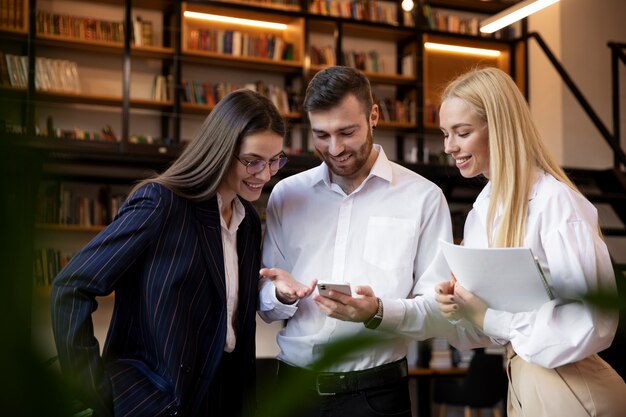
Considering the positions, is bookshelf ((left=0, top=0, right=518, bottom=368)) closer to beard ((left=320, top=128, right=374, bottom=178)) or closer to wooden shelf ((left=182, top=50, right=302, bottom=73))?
wooden shelf ((left=182, top=50, right=302, bottom=73))

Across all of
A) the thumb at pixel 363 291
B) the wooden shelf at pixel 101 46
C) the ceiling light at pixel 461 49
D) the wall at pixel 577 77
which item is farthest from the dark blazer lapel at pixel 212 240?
the wall at pixel 577 77

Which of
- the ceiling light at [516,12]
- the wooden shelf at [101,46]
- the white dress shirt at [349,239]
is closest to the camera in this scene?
the white dress shirt at [349,239]

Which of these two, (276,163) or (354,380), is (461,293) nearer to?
(354,380)

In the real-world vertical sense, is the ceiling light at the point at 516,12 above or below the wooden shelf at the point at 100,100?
above

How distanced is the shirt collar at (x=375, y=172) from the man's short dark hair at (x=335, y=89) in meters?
0.15

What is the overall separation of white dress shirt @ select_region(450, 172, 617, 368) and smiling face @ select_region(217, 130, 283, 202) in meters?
0.66

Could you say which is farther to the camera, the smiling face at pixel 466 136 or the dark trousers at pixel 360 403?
the dark trousers at pixel 360 403

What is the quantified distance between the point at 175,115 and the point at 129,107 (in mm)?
449

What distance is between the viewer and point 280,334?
2.26 m

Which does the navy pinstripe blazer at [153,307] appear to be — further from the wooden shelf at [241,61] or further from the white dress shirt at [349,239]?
the wooden shelf at [241,61]

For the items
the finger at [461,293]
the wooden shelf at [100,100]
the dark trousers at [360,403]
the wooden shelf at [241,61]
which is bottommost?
the dark trousers at [360,403]

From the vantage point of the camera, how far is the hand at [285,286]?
1943 mm

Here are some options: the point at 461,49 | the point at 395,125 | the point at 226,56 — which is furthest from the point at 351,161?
the point at 461,49

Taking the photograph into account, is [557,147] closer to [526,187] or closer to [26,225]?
[526,187]
